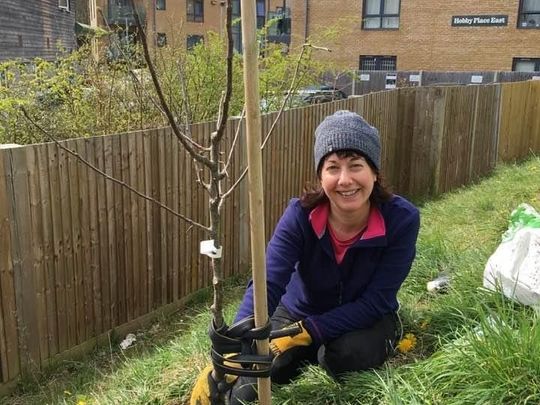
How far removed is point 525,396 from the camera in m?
2.14

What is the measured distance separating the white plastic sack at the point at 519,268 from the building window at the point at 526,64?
26.6 metres

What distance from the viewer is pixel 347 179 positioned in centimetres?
254

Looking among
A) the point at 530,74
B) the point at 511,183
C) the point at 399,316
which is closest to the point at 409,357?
the point at 399,316

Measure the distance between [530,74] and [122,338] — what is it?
24.4 metres

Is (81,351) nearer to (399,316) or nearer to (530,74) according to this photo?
(399,316)

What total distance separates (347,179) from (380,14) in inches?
1157

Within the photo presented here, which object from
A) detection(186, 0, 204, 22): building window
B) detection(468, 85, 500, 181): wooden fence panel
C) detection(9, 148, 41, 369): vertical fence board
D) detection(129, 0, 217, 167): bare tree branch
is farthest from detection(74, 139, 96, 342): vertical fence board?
detection(186, 0, 204, 22): building window

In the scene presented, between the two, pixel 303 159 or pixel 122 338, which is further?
pixel 303 159

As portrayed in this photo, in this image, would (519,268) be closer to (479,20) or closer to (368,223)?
(368,223)

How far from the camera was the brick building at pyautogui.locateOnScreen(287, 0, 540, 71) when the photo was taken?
26875 millimetres

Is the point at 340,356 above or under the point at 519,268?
under

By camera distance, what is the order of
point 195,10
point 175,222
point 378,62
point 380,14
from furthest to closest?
point 195,10
point 378,62
point 380,14
point 175,222

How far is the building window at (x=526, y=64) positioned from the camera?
88.0 ft

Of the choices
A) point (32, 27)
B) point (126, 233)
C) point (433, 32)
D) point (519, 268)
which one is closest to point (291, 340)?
point (519, 268)
